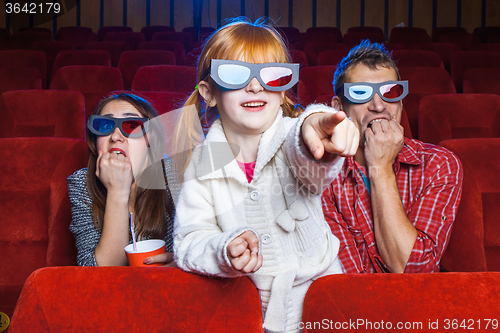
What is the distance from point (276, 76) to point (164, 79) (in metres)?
0.83

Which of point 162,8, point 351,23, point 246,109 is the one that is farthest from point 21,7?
point 246,109

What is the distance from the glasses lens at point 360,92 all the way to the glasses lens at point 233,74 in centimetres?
24

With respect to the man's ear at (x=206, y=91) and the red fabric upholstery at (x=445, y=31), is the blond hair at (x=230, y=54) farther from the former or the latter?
the red fabric upholstery at (x=445, y=31)

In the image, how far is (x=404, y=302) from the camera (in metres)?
0.31

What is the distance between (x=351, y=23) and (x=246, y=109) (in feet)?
11.0

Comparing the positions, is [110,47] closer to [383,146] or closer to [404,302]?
[383,146]

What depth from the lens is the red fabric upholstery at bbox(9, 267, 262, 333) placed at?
0.32m

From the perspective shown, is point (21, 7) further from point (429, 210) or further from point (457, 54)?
point (429, 210)

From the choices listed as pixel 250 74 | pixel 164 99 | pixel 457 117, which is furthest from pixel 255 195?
pixel 457 117

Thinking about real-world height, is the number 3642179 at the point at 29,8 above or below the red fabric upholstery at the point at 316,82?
above

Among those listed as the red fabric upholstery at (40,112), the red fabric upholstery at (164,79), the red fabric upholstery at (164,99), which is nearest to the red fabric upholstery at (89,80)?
the red fabric upholstery at (164,79)

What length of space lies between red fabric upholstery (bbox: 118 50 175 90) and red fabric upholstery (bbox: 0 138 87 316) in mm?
1008

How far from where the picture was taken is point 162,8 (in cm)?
351

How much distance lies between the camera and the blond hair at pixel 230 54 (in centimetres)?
48
